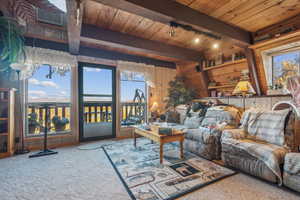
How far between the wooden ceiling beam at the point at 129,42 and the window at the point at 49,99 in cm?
143

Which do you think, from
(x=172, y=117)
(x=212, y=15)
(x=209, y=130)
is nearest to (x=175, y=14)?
(x=212, y=15)

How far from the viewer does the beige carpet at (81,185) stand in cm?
153

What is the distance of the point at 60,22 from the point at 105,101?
211cm

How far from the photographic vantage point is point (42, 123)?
11.0ft

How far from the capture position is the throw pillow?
197cm

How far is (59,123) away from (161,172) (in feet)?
9.25

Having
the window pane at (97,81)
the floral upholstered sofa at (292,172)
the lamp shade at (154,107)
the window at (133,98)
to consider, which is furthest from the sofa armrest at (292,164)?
the window pane at (97,81)

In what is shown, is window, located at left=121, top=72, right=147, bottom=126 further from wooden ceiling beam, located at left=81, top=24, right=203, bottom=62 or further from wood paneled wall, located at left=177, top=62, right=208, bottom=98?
wood paneled wall, located at left=177, top=62, right=208, bottom=98

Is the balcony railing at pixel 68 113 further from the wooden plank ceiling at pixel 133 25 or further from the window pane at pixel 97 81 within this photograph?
the wooden plank ceiling at pixel 133 25

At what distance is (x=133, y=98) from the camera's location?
174 inches

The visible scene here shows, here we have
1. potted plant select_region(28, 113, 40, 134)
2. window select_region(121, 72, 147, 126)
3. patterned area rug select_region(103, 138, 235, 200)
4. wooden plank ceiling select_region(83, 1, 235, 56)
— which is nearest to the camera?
patterned area rug select_region(103, 138, 235, 200)

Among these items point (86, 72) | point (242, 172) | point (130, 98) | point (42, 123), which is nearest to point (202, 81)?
point (130, 98)

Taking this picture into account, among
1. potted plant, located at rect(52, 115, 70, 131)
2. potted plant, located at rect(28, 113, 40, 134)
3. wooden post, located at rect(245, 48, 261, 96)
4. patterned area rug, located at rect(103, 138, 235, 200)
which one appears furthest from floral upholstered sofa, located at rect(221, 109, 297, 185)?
potted plant, located at rect(28, 113, 40, 134)

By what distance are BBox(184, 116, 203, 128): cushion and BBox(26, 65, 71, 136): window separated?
307 cm
